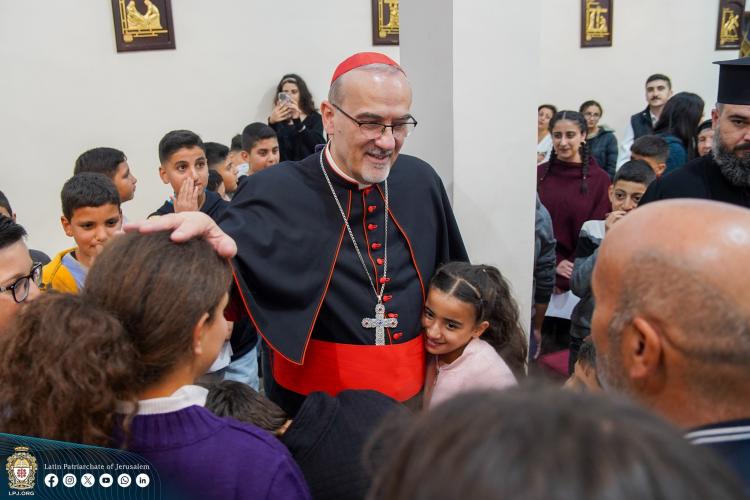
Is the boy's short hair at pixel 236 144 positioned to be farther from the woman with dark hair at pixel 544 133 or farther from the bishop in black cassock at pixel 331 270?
the bishop in black cassock at pixel 331 270

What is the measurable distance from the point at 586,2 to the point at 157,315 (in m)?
7.94

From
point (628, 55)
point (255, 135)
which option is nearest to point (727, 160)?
point (255, 135)

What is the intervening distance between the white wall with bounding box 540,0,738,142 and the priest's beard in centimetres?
541

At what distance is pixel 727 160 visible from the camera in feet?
9.13

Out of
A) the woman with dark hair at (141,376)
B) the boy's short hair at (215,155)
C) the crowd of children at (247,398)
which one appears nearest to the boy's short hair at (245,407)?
the crowd of children at (247,398)

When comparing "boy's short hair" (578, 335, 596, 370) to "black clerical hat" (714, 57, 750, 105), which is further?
"black clerical hat" (714, 57, 750, 105)

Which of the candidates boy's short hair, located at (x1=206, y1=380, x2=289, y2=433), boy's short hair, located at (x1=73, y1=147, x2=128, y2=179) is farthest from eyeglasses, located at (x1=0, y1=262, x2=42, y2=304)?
boy's short hair, located at (x1=73, y1=147, x2=128, y2=179)

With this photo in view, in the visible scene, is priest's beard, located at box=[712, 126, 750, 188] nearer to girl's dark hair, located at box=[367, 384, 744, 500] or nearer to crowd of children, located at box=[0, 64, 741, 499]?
crowd of children, located at box=[0, 64, 741, 499]

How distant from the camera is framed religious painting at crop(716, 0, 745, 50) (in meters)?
8.96

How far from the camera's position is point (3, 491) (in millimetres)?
1342

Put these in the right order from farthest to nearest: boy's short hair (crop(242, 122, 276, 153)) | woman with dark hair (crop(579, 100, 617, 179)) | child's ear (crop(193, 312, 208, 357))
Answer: woman with dark hair (crop(579, 100, 617, 179)) < boy's short hair (crop(242, 122, 276, 153)) < child's ear (crop(193, 312, 208, 357))

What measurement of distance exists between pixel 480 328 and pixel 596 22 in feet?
22.1

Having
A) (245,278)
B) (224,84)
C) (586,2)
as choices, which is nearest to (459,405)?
(245,278)

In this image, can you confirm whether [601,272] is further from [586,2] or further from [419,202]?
[586,2]
